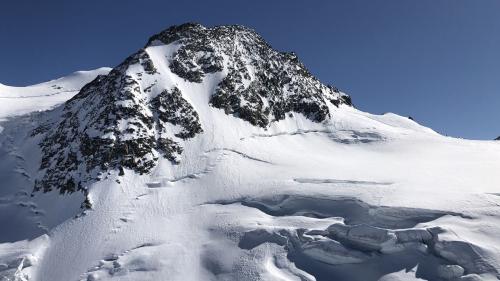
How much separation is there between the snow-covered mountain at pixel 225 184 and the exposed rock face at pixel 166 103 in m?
0.18

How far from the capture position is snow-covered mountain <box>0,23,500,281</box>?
76.6 feet

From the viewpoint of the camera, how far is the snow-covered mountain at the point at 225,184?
23.3 meters

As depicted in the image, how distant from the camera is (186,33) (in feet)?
176

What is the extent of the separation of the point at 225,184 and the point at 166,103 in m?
12.7

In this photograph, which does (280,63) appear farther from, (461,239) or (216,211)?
(461,239)

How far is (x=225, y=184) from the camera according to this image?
32.1 metres

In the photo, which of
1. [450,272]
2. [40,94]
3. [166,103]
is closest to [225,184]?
[166,103]

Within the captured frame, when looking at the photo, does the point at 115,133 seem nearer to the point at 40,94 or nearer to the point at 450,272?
the point at 450,272

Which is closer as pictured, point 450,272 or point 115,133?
point 450,272

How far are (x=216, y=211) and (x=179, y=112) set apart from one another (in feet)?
48.4

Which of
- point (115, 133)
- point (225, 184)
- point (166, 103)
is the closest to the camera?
point (225, 184)

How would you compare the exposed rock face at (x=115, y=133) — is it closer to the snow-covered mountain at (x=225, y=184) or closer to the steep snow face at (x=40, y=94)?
the snow-covered mountain at (x=225, y=184)

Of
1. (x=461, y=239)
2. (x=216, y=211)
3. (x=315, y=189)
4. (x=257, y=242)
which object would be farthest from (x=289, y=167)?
(x=461, y=239)

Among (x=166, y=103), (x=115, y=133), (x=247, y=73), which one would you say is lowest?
(x=115, y=133)
